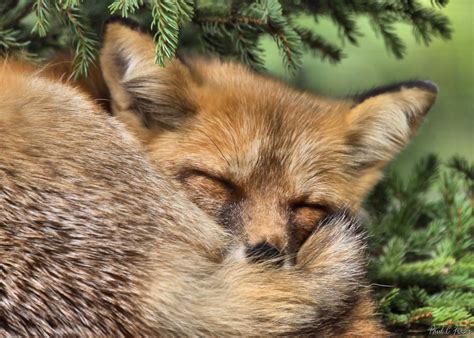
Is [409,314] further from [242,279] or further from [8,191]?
[8,191]

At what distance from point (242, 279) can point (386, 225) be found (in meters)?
0.99

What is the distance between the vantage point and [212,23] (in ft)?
7.34

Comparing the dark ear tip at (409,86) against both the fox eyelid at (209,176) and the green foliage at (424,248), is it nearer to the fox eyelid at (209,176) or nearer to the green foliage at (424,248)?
the green foliage at (424,248)

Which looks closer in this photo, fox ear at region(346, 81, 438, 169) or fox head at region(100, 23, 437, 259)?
fox head at region(100, 23, 437, 259)

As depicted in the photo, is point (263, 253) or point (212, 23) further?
point (212, 23)

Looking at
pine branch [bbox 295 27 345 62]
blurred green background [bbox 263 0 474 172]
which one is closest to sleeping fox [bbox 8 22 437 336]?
pine branch [bbox 295 27 345 62]

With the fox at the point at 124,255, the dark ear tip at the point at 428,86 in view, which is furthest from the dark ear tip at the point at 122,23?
the dark ear tip at the point at 428,86

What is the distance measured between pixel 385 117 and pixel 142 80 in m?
0.77

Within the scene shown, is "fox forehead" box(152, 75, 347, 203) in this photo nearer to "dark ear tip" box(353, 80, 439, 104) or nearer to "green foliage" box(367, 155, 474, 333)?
"dark ear tip" box(353, 80, 439, 104)

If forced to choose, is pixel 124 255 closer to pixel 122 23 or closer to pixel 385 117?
pixel 122 23

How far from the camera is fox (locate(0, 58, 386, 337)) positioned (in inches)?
59.7

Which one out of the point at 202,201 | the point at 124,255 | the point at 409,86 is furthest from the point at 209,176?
the point at 409,86

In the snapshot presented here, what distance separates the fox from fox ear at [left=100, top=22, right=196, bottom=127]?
21cm

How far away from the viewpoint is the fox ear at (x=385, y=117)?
2.20 m
